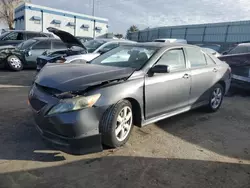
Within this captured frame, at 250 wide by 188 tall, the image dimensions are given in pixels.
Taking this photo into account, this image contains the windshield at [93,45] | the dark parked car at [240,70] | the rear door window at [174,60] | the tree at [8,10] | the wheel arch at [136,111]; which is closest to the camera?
the wheel arch at [136,111]

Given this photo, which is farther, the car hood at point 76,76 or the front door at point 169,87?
the front door at point 169,87

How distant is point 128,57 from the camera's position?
443 cm

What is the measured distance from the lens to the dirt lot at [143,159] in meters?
2.84

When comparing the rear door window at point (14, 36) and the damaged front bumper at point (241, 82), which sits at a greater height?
the rear door window at point (14, 36)

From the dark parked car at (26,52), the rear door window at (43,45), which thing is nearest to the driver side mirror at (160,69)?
the dark parked car at (26,52)

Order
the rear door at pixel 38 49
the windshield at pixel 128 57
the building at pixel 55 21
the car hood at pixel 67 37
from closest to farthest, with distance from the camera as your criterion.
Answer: the windshield at pixel 128 57, the car hood at pixel 67 37, the rear door at pixel 38 49, the building at pixel 55 21

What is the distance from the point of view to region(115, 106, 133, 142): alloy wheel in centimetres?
347

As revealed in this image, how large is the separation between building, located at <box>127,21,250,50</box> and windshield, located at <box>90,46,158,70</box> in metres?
19.7

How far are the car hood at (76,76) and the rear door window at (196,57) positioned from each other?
5.16ft

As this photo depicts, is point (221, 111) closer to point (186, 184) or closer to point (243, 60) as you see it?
point (243, 60)

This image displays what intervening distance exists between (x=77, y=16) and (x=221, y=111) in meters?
38.5

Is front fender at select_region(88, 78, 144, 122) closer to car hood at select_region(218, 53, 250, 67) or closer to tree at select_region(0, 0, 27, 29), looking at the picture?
car hood at select_region(218, 53, 250, 67)

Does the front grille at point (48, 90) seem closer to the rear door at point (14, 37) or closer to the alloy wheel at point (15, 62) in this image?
the alloy wheel at point (15, 62)

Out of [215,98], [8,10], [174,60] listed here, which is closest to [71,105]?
[174,60]
